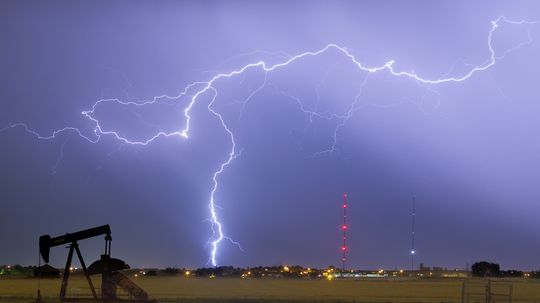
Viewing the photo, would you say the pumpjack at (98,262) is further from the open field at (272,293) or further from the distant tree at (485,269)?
the distant tree at (485,269)

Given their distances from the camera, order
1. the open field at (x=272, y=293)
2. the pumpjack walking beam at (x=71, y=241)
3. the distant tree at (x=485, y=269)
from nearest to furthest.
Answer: the pumpjack walking beam at (x=71, y=241) < the open field at (x=272, y=293) < the distant tree at (x=485, y=269)

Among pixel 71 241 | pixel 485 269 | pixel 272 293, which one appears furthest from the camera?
pixel 485 269

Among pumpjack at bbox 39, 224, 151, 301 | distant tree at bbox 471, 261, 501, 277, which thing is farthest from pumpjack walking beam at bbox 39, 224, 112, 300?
distant tree at bbox 471, 261, 501, 277

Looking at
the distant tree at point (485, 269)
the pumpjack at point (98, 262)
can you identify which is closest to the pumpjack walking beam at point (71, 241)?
the pumpjack at point (98, 262)

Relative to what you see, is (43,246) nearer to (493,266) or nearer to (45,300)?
(45,300)

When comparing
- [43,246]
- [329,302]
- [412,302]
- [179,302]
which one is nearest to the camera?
[43,246]

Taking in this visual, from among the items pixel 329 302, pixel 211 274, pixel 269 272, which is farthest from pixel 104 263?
pixel 269 272

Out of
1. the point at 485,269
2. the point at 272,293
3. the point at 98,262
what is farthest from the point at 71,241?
the point at 485,269

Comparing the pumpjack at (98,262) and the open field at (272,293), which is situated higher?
the pumpjack at (98,262)

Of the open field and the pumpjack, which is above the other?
the pumpjack

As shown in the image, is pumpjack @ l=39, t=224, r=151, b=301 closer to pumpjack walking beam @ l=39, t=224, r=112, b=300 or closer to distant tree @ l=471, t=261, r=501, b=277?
pumpjack walking beam @ l=39, t=224, r=112, b=300

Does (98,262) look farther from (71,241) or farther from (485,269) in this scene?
(485,269)
